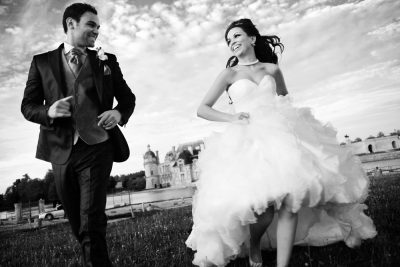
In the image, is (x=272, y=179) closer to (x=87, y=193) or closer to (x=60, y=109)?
(x=87, y=193)

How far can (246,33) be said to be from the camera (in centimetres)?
377

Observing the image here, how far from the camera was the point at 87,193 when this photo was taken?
121 inches

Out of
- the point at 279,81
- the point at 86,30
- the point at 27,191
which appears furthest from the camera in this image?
the point at 27,191

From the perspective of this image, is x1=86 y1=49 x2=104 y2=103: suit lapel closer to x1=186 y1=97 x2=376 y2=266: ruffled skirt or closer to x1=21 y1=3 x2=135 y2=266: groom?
x1=21 y1=3 x2=135 y2=266: groom

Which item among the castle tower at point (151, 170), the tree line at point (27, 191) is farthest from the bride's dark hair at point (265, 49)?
the castle tower at point (151, 170)

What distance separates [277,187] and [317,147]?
72 cm

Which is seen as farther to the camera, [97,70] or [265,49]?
[265,49]

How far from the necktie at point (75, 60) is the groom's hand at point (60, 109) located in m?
0.52

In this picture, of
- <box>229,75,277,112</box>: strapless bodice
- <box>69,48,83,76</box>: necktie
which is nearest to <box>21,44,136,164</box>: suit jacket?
<box>69,48,83,76</box>: necktie

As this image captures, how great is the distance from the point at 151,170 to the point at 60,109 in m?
106

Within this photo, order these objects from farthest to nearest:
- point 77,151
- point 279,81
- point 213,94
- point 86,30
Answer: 1. point 279,81
2. point 213,94
3. point 86,30
4. point 77,151

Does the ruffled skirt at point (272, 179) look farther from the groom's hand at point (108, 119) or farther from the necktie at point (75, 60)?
the necktie at point (75, 60)

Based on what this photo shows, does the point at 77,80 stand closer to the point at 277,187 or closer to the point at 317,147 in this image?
the point at 277,187

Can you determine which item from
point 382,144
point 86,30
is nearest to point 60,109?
point 86,30
